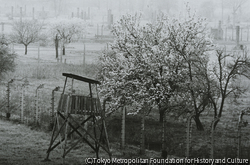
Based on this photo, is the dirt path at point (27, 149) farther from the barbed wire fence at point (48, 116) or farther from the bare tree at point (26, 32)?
the bare tree at point (26, 32)

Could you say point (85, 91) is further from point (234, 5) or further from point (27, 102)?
point (234, 5)

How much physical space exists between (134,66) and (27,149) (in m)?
6.17

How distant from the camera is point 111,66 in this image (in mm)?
17688

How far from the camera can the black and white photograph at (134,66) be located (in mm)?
15188

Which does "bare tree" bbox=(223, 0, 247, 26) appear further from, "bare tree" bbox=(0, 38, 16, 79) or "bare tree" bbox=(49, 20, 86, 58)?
"bare tree" bbox=(0, 38, 16, 79)

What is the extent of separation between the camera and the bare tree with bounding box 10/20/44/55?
17.6 meters

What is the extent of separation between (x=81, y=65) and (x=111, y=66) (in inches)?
49.6

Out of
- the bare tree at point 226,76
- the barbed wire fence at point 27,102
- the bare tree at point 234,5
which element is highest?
the bare tree at point 234,5

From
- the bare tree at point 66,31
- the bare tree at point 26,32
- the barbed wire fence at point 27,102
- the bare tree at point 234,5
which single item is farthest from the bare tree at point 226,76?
the bare tree at point 26,32

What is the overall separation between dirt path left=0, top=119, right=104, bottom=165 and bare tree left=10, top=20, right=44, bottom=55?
147 inches

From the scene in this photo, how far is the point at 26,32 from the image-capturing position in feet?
58.1

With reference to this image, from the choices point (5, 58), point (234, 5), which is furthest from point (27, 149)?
point (234, 5)

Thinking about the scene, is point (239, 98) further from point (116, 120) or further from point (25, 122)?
point (25, 122)

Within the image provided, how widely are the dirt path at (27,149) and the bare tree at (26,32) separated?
3.74 metres
